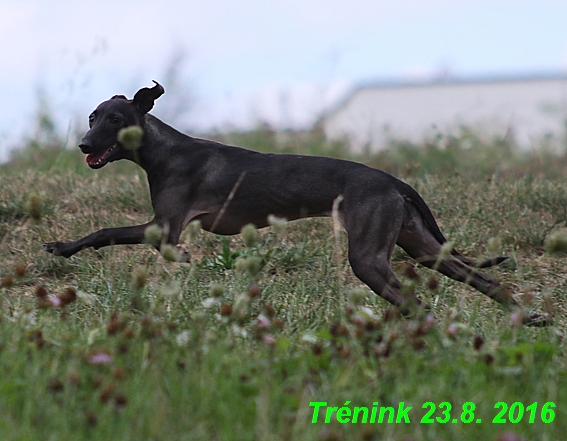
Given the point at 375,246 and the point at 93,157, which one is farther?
the point at 93,157

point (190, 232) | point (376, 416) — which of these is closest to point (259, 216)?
point (190, 232)

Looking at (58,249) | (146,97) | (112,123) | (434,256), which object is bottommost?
(58,249)

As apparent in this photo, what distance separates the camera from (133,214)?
6.15m

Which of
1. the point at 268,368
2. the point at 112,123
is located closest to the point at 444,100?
the point at 112,123

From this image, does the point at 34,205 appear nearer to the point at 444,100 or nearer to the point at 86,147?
the point at 86,147

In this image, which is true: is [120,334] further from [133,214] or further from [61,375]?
[133,214]

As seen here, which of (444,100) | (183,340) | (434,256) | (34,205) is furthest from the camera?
(444,100)

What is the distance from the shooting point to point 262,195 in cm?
457

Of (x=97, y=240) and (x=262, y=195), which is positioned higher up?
(x=262, y=195)

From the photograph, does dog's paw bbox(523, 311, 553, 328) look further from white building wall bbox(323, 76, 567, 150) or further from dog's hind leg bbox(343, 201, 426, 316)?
white building wall bbox(323, 76, 567, 150)

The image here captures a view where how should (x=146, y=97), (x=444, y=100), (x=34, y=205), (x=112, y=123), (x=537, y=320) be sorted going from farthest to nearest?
1. (x=444, y=100)
2. (x=146, y=97)
3. (x=112, y=123)
4. (x=537, y=320)
5. (x=34, y=205)

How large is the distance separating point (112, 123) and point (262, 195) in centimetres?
97

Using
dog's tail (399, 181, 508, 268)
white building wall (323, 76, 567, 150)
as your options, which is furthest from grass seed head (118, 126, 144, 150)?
white building wall (323, 76, 567, 150)

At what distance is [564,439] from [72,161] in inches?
275
